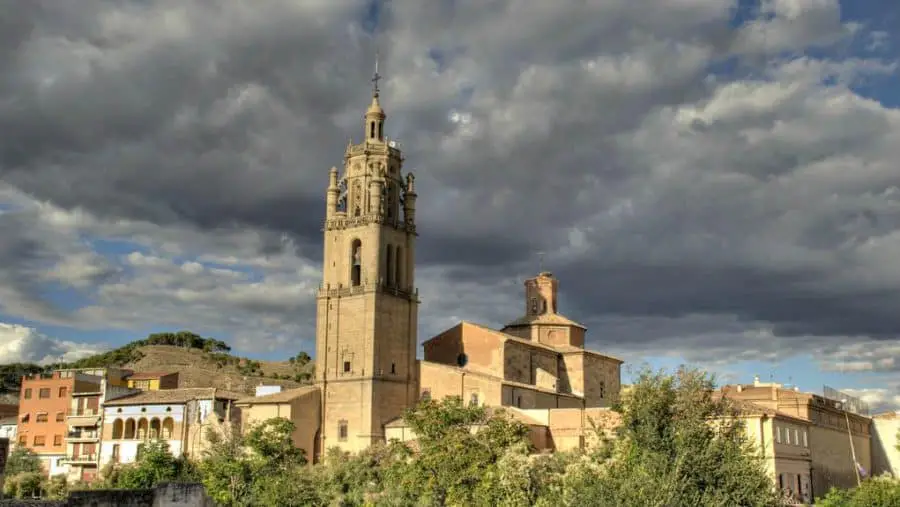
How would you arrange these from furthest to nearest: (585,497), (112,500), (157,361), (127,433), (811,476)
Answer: (157,361), (127,433), (811,476), (585,497), (112,500)

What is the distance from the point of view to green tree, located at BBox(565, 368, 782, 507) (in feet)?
92.2

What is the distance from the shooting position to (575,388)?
74.1 m

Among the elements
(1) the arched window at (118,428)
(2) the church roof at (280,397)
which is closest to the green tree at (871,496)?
(2) the church roof at (280,397)

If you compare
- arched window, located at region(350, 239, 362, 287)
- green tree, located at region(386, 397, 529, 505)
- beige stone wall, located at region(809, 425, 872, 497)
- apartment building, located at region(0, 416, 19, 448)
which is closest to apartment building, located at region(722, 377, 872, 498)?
beige stone wall, located at region(809, 425, 872, 497)

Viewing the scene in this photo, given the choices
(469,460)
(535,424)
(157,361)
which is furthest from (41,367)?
(469,460)

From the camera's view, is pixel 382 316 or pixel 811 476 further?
pixel 382 316

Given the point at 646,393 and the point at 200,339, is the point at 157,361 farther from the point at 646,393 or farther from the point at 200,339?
the point at 646,393

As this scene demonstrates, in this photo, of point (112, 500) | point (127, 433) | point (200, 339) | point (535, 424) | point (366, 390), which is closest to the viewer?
point (112, 500)

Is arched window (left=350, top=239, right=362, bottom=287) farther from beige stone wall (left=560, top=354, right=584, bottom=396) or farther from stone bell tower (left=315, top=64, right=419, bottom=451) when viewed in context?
beige stone wall (left=560, top=354, right=584, bottom=396)

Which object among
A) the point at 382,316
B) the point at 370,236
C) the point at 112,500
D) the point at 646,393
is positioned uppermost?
the point at 370,236

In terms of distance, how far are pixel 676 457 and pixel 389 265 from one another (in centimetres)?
3998

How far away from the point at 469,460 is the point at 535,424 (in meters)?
15.5

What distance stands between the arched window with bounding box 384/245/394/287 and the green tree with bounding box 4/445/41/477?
29.3m

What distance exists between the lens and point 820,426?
193 ft
